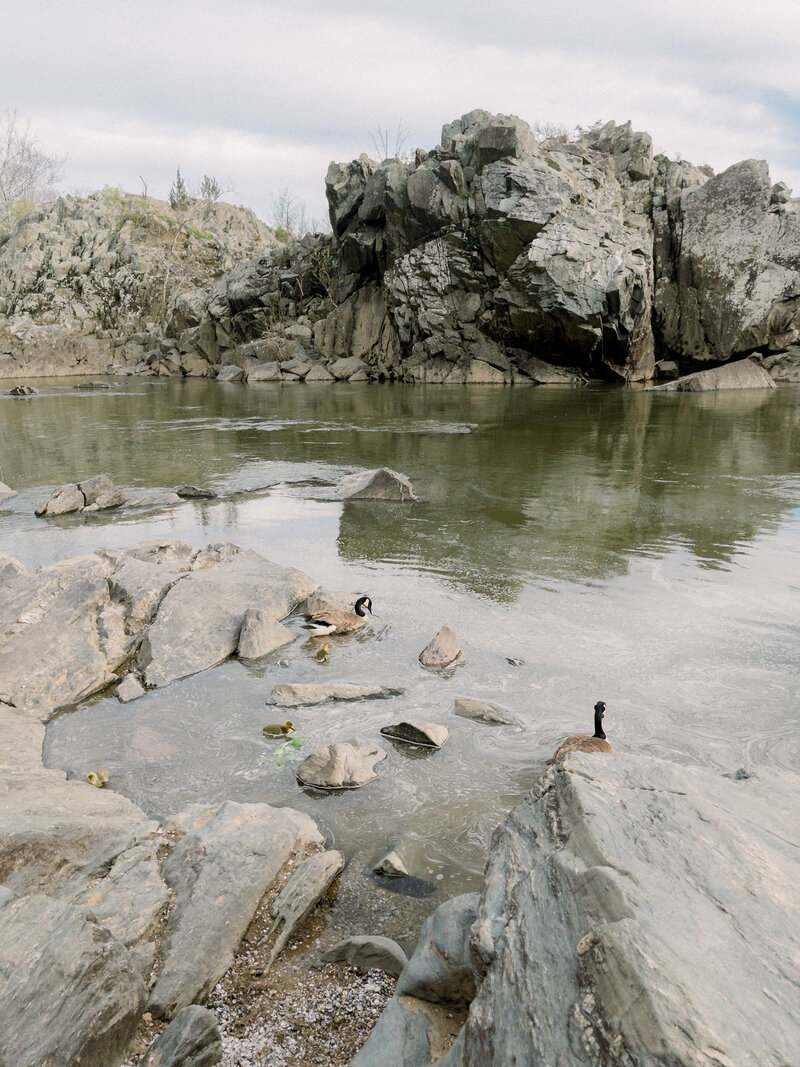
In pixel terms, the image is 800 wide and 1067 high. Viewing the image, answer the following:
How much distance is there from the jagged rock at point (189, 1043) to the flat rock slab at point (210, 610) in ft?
9.11

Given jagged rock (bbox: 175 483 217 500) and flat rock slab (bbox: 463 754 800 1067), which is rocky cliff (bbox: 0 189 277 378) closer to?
jagged rock (bbox: 175 483 217 500)

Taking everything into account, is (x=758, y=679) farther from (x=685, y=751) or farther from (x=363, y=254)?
(x=363, y=254)

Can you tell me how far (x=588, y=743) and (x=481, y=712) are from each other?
2.68 feet

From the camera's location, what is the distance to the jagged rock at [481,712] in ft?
13.6

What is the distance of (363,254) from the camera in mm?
33750

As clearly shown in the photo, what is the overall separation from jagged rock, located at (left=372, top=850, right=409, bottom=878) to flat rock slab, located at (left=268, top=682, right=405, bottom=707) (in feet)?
5.10

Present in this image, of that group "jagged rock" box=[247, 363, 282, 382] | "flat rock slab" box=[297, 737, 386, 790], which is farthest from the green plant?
"jagged rock" box=[247, 363, 282, 382]

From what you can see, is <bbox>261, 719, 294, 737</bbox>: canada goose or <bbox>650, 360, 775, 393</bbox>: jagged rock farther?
<bbox>650, 360, 775, 393</bbox>: jagged rock

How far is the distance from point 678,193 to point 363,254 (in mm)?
14351

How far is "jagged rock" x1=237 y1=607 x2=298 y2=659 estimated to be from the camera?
5.09m

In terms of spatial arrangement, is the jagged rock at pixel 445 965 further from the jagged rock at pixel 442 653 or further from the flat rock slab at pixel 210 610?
the flat rock slab at pixel 210 610

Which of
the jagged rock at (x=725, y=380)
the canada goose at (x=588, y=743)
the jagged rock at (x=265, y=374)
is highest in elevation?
the jagged rock at (x=725, y=380)

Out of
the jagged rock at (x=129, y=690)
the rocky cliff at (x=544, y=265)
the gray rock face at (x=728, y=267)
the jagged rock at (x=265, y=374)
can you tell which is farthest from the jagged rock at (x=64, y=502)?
the gray rock face at (x=728, y=267)

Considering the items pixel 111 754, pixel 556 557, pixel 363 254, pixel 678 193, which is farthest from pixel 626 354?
pixel 111 754
